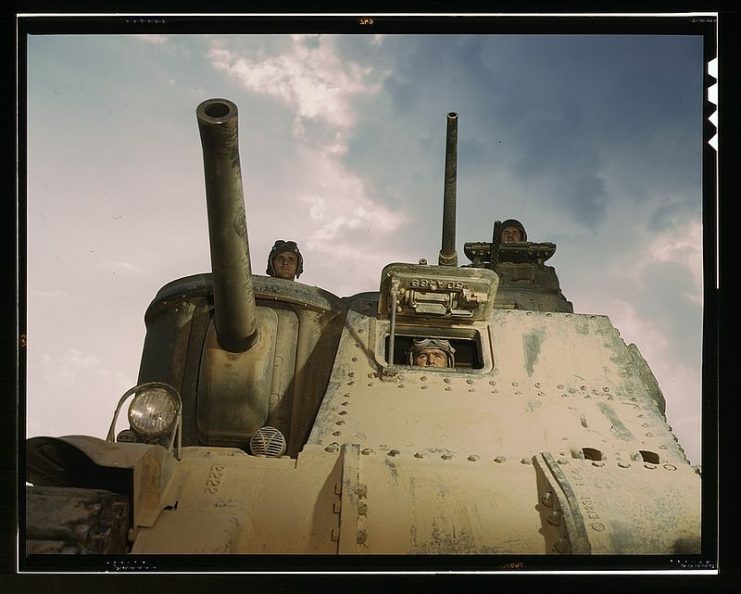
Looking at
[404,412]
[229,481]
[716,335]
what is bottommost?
[229,481]

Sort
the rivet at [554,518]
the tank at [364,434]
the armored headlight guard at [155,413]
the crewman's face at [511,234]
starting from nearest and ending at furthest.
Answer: the tank at [364,434]
the rivet at [554,518]
the armored headlight guard at [155,413]
the crewman's face at [511,234]

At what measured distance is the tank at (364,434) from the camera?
295 centimetres

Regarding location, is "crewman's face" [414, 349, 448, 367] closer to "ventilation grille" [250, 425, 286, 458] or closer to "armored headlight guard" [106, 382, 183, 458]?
"ventilation grille" [250, 425, 286, 458]

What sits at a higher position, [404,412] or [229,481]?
[404,412]

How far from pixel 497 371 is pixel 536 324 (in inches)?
21.4

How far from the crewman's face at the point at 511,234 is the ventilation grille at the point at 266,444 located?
4325mm

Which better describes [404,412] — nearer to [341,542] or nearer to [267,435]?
A: [267,435]

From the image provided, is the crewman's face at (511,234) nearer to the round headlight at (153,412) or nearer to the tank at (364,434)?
the tank at (364,434)

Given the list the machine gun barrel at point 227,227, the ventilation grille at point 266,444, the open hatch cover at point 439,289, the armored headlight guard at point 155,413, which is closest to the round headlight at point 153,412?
the armored headlight guard at point 155,413

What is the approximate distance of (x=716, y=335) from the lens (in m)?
3.48

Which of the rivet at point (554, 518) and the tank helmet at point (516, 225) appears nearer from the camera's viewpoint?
the rivet at point (554, 518)

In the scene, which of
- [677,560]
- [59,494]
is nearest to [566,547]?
[677,560]

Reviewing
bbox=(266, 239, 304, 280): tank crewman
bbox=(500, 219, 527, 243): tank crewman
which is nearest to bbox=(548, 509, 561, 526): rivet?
bbox=(266, 239, 304, 280): tank crewman

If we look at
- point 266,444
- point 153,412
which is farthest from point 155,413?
point 266,444
